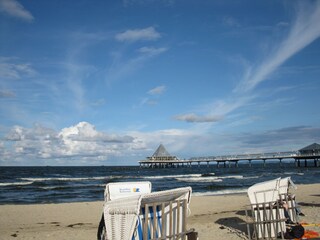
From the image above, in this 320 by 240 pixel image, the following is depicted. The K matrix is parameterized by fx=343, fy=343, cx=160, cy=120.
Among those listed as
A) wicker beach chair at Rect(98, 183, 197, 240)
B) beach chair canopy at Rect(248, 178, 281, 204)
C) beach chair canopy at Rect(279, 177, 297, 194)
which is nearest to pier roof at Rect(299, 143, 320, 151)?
beach chair canopy at Rect(279, 177, 297, 194)

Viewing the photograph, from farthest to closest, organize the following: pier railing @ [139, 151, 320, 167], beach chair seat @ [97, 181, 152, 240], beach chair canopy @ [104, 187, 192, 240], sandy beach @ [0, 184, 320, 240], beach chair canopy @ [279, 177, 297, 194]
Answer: pier railing @ [139, 151, 320, 167] → sandy beach @ [0, 184, 320, 240] → beach chair canopy @ [279, 177, 297, 194] → beach chair seat @ [97, 181, 152, 240] → beach chair canopy @ [104, 187, 192, 240]

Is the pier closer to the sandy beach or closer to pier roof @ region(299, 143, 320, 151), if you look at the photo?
pier roof @ region(299, 143, 320, 151)

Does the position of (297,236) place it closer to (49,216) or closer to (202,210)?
(202,210)

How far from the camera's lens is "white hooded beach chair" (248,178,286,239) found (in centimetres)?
765

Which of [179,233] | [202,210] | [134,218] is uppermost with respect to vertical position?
[134,218]

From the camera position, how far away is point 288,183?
870cm

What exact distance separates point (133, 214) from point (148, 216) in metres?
0.35

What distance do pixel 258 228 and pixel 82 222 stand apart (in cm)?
687

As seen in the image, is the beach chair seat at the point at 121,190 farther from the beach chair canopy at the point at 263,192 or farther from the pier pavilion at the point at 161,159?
the pier pavilion at the point at 161,159

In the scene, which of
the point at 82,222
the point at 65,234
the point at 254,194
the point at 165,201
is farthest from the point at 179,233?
the point at 82,222

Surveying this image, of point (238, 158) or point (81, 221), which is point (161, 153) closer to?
point (238, 158)

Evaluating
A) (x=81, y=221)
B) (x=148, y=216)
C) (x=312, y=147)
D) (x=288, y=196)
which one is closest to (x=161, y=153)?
(x=312, y=147)

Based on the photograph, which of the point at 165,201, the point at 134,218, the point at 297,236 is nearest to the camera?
the point at 134,218

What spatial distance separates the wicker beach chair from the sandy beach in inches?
159
